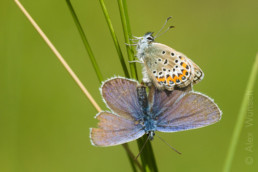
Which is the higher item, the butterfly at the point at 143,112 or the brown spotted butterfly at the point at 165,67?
the brown spotted butterfly at the point at 165,67

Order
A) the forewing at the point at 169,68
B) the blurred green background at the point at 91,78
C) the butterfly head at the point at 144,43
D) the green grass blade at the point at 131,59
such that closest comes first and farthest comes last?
the green grass blade at the point at 131,59
the forewing at the point at 169,68
the butterfly head at the point at 144,43
the blurred green background at the point at 91,78

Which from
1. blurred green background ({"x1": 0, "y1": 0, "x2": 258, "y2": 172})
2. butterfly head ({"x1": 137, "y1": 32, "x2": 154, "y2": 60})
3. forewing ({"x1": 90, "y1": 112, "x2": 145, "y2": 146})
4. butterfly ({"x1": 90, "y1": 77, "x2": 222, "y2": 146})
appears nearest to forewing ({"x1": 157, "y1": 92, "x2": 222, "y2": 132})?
butterfly ({"x1": 90, "y1": 77, "x2": 222, "y2": 146})

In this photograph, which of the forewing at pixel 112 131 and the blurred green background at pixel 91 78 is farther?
the blurred green background at pixel 91 78

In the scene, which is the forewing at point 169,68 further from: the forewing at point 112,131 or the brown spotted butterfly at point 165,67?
the forewing at point 112,131

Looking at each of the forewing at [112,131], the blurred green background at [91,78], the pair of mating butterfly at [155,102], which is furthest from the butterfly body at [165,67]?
the blurred green background at [91,78]

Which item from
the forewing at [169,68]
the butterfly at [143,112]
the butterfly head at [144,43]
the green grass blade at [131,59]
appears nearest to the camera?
the green grass blade at [131,59]

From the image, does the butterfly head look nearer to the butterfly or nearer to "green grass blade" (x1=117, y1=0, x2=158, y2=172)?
the butterfly
